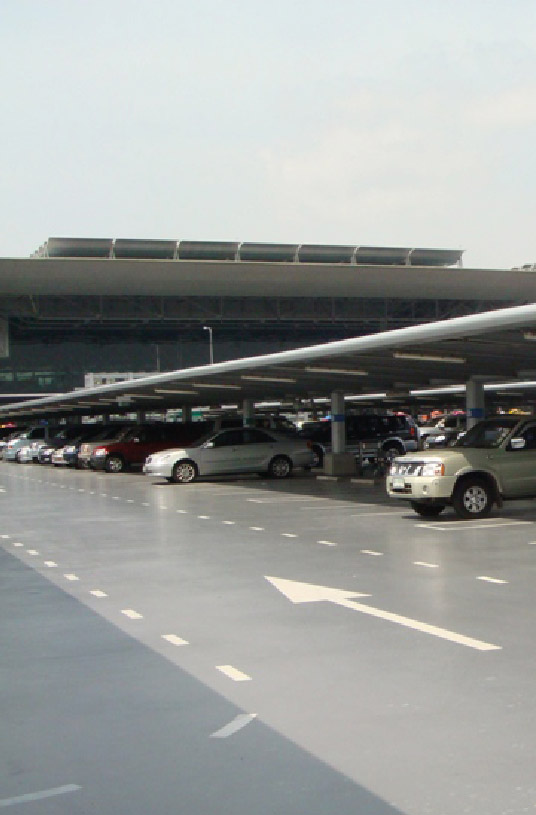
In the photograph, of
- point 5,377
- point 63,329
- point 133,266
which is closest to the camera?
point 133,266

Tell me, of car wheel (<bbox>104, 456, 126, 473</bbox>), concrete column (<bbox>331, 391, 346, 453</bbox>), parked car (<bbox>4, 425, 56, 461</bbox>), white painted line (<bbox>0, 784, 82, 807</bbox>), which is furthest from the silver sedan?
parked car (<bbox>4, 425, 56, 461</bbox>)

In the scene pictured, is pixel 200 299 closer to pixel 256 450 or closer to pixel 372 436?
pixel 372 436

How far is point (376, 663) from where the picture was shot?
8.04 m

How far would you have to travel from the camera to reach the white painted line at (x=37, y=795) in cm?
535

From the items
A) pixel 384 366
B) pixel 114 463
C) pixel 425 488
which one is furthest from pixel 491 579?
pixel 114 463

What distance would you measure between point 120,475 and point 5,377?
46848mm

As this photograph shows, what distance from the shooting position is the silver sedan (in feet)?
107

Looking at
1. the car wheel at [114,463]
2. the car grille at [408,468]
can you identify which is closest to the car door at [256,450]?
the car wheel at [114,463]

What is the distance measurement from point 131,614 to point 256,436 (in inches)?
918

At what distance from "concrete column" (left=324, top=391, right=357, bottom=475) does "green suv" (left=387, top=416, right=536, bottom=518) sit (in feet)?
46.7

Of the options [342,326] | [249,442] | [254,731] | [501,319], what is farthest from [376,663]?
[342,326]

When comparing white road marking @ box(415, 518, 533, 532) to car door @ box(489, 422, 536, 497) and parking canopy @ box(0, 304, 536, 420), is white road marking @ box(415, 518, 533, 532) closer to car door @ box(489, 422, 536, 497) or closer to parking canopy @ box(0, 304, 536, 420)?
car door @ box(489, 422, 536, 497)

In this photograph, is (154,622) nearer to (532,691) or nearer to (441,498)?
(532,691)

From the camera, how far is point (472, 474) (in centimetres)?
1873
